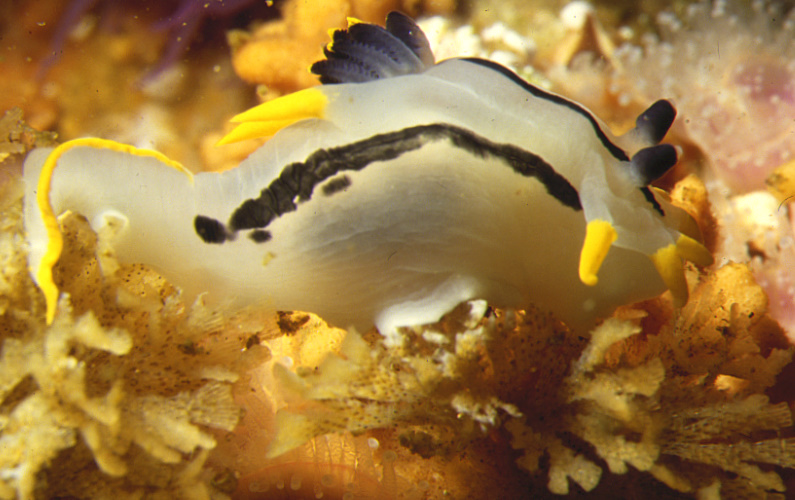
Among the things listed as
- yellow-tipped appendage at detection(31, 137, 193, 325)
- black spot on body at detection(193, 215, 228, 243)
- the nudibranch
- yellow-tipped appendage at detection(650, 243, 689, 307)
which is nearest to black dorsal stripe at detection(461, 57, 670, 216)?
the nudibranch

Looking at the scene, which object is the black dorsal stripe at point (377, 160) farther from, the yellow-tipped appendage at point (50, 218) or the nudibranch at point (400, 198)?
the yellow-tipped appendage at point (50, 218)

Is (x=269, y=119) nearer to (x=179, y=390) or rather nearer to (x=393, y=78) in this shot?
(x=393, y=78)

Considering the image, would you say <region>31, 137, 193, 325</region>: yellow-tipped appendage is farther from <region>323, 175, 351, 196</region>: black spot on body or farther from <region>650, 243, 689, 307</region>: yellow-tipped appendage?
<region>650, 243, 689, 307</region>: yellow-tipped appendage

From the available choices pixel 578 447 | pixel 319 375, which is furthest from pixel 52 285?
pixel 578 447

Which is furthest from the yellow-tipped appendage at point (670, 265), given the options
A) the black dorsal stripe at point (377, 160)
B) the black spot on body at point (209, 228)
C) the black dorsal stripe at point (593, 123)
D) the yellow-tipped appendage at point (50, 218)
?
the yellow-tipped appendage at point (50, 218)

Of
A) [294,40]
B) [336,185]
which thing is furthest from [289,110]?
[294,40]
